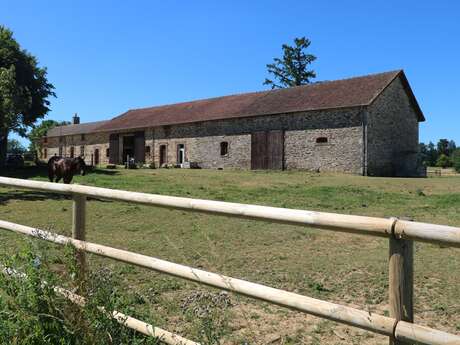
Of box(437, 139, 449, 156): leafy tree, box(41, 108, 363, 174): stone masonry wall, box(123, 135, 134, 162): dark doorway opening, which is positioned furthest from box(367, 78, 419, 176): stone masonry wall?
box(437, 139, 449, 156): leafy tree

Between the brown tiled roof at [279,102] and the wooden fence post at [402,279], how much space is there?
79.2 feet

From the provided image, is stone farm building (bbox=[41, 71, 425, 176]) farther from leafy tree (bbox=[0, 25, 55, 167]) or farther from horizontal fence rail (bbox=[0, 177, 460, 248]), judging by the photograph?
horizontal fence rail (bbox=[0, 177, 460, 248])

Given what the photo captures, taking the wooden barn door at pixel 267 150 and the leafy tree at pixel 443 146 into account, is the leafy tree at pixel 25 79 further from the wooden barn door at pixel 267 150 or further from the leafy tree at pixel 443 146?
the leafy tree at pixel 443 146

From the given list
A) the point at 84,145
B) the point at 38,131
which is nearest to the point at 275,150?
the point at 84,145

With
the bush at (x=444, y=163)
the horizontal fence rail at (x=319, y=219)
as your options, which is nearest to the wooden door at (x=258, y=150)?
Answer: the horizontal fence rail at (x=319, y=219)

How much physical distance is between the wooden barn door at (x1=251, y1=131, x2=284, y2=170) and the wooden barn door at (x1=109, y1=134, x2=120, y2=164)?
15820 mm

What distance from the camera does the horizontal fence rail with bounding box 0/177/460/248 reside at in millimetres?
1748

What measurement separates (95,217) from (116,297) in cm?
684

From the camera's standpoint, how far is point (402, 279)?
6.18 feet

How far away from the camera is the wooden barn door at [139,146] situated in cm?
3762

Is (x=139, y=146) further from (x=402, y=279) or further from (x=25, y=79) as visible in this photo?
(x=402, y=279)

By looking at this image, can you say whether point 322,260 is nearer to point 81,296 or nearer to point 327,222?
point 81,296

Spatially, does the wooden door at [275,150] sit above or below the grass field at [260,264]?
above

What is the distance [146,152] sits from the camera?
3747cm
